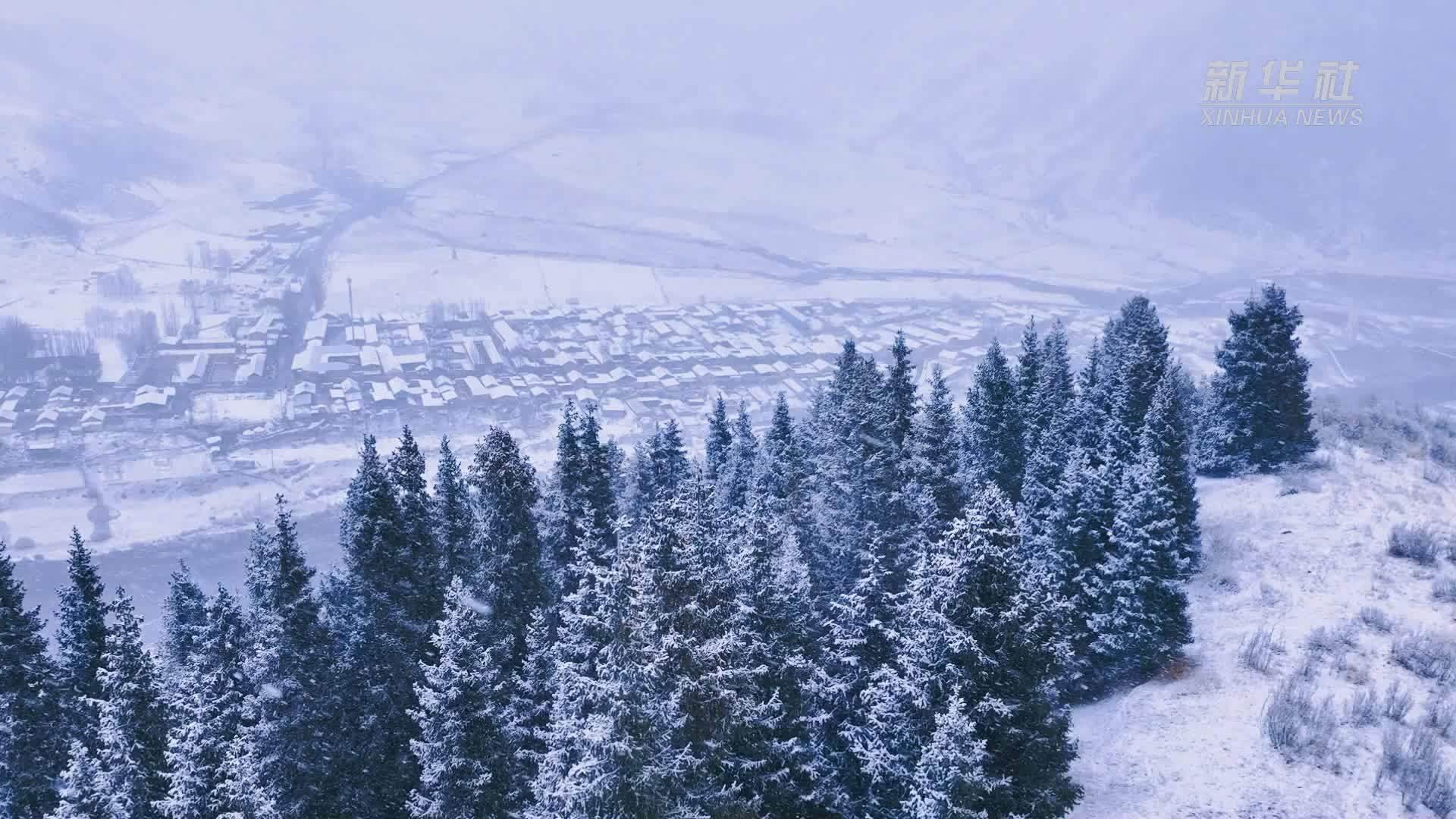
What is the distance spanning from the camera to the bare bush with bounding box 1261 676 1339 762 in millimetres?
24500

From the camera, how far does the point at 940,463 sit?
33.1m

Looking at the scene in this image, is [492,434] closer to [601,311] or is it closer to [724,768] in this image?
[724,768]

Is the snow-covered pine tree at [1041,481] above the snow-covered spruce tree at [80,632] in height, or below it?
above

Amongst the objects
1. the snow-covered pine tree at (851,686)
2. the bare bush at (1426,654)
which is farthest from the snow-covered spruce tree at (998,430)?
the snow-covered pine tree at (851,686)

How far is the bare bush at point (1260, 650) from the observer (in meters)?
29.5

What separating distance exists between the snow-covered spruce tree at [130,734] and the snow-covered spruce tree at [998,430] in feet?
122

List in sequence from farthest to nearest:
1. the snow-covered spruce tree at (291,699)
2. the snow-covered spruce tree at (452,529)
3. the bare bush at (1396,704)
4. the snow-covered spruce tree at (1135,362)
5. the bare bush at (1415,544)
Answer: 1. the snow-covered spruce tree at (1135,362)
2. the bare bush at (1415,544)
3. the snow-covered spruce tree at (452,529)
4. the bare bush at (1396,704)
5. the snow-covered spruce tree at (291,699)

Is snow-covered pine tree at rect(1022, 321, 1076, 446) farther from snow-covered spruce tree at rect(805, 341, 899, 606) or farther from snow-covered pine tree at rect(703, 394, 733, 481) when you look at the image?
snow-covered pine tree at rect(703, 394, 733, 481)

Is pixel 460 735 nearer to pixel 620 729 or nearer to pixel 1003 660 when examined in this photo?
pixel 620 729

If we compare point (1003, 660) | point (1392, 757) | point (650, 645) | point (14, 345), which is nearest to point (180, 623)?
point (650, 645)

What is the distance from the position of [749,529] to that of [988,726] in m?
8.61

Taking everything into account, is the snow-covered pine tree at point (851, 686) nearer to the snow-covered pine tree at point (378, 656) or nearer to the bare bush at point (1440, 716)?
the snow-covered pine tree at point (378, 656)

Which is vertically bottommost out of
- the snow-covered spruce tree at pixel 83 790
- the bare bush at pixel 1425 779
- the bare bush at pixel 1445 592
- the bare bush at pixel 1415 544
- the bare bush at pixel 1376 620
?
the snow-covered spruce tree at pixel 83 790

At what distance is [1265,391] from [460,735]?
44.3m
